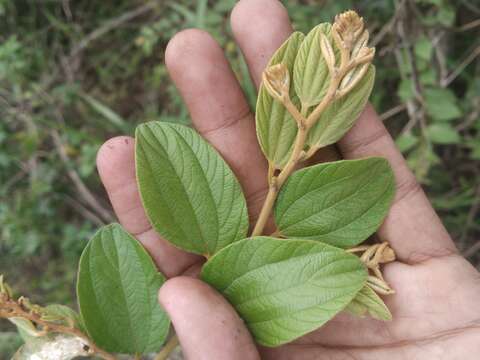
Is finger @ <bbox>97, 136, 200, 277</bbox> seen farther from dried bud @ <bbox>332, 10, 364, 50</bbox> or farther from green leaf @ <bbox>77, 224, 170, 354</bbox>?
dried bud @ <bbox>332, 10, 364, 50</bbox>

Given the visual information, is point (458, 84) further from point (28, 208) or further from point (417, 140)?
point (28, 208)

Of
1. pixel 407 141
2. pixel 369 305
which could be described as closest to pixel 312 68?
pixel 369 305

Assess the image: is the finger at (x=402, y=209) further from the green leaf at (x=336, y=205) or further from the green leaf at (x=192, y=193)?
the green leaf at (x=192, y=193)

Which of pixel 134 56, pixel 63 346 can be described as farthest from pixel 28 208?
pixel 63 346

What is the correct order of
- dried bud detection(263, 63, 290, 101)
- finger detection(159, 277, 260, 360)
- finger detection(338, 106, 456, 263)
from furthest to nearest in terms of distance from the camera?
1. finger detection(338, 106, 456, 263)
2. dried bud detection(263, 63, 290, 101)
3. finger detection(159, 277, 260, 360)

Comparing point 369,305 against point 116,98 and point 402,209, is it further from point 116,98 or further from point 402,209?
point 116,98

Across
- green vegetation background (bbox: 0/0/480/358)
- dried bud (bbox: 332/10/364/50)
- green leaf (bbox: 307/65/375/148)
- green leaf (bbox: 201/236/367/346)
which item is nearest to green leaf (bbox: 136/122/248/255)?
green leaf (bbox: 201/236/367/346)
